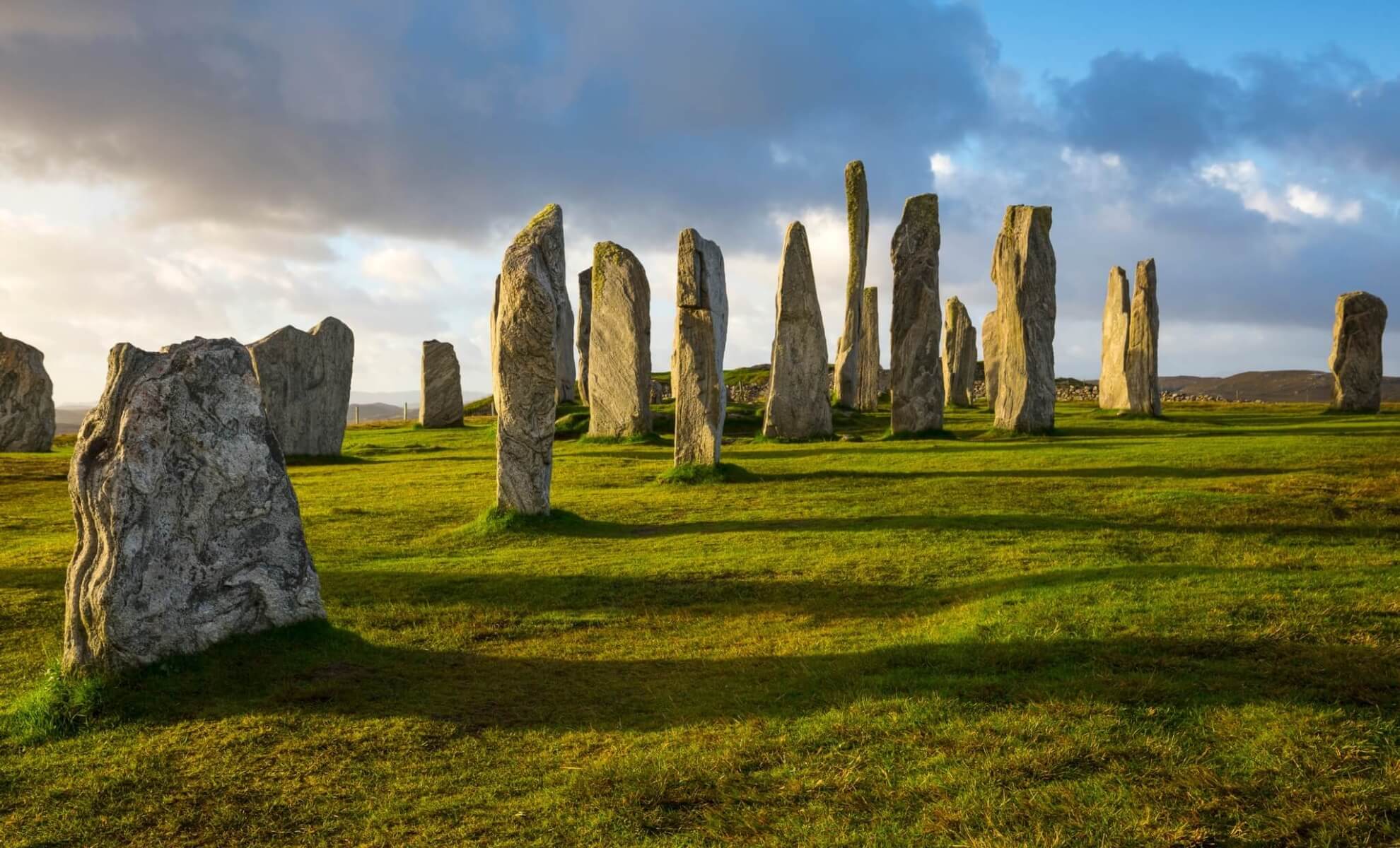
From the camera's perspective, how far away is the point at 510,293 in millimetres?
13656

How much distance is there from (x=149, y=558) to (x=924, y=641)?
5779mm

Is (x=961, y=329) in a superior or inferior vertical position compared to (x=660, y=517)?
superior

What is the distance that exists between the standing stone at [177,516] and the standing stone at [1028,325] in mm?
19409

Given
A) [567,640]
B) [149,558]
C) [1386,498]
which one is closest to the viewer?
[149,558]

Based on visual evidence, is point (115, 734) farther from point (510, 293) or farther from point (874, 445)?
point (874, 445)

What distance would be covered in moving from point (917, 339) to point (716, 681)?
18.2 m

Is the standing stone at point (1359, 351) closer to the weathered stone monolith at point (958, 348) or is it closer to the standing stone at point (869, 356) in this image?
the weathered stone monolith at point (958, 348)

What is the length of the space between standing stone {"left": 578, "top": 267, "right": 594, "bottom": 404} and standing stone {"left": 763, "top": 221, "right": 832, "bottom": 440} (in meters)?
13.6

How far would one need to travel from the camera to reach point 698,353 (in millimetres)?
17844

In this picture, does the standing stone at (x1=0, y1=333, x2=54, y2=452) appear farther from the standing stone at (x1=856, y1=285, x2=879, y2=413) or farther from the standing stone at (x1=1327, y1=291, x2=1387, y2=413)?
the standing stone at (x1=1327, y1=291, x2=1387, y2=413)

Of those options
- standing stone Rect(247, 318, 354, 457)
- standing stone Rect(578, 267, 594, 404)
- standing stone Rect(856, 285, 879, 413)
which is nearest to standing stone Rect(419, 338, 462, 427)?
standing stone Rect(578, 267, 594, 404)

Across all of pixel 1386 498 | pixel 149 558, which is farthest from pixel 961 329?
pixel 149 558

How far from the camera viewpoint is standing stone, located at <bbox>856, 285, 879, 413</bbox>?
37259 mm

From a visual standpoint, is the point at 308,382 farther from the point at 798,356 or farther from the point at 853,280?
the point at 853,280
